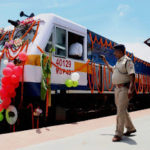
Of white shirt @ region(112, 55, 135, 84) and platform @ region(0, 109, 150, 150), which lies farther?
white shirt @ region(112, 55, 135, 84)

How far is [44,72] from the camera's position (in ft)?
18.9

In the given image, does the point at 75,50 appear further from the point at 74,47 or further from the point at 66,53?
the point at 66,53

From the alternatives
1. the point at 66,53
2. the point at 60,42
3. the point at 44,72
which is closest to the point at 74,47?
the point at 66,53

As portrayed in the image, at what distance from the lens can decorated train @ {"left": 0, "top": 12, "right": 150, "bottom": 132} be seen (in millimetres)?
5648

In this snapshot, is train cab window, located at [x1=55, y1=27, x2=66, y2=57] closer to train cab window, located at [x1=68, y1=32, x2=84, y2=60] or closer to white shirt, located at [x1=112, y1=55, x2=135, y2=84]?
train cab window, located at [x1=68, y1=32, x2=84, y2=60]

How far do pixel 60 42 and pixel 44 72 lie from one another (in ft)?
4.15

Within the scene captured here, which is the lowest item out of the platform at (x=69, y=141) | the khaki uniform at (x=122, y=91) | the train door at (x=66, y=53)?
the platform at (x=69, y=141)

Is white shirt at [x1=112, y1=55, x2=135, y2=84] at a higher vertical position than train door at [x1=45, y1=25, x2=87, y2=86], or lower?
lower

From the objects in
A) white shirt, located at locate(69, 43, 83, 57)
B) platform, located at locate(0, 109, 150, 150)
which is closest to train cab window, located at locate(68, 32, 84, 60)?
white shirt, located at locate(69, 43, 83, 57)

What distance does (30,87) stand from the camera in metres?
5.66

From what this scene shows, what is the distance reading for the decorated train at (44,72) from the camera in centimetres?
565

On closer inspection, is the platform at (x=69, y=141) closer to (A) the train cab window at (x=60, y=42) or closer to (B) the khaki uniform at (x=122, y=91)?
(B) the khaki uniform at (x=122, y=91)

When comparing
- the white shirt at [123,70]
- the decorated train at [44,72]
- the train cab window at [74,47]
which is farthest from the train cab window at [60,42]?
the white shirt at [123,70]

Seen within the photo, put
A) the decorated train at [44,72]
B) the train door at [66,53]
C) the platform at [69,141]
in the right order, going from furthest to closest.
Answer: the train door at [66,53]
the decorated train at [44,72]
the platform at [69,141]
